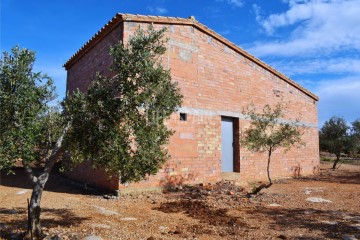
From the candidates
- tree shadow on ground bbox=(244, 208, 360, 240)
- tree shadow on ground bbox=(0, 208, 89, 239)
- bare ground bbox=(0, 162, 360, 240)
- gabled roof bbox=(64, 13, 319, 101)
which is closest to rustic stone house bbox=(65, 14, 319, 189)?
gabled roof bbox=(64, 13, 319, 101)

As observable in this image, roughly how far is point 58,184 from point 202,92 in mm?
7986

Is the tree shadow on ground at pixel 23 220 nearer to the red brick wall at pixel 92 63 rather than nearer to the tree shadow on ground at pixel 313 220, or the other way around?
the tree shadow on ground at pixel 313 220

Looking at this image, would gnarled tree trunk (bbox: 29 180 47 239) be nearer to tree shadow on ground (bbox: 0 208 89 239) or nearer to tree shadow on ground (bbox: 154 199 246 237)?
tree shadow on ground (bbox: 0 208 89 239)

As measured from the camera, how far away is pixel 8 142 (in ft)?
18.8

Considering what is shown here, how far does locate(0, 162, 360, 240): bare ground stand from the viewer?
7.26 meters

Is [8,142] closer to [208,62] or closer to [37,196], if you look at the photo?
[37,196]

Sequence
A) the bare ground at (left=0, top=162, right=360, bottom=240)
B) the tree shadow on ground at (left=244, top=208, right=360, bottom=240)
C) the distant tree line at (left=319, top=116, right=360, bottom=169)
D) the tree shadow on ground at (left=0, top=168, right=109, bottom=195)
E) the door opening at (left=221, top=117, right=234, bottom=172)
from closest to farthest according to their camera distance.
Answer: the bare ground at (left=0, top=162, right=360, bottom=240) → the tree shadow on ground at (left=244, top=208, right=360, bottom=240) → the tree shadow on ground at (left=0, top=168, right=109, bottom=195) → the door opening at (left=221, top=117, right=234, bottom=172) → the distant tree line at (left=319, top=116, right=360, bottom=169)

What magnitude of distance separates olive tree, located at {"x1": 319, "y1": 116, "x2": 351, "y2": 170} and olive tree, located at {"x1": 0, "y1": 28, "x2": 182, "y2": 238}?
22078mm

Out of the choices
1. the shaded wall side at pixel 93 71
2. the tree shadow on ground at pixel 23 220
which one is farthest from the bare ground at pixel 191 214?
the shaded wall side at pixel 93 71

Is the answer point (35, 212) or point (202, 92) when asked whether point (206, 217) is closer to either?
point (35, 212)

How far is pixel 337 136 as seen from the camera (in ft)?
81.5

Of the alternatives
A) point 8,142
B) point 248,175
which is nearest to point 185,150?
point 248,175

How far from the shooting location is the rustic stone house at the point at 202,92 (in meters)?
12.9

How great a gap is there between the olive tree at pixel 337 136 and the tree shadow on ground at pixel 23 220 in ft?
71.1
